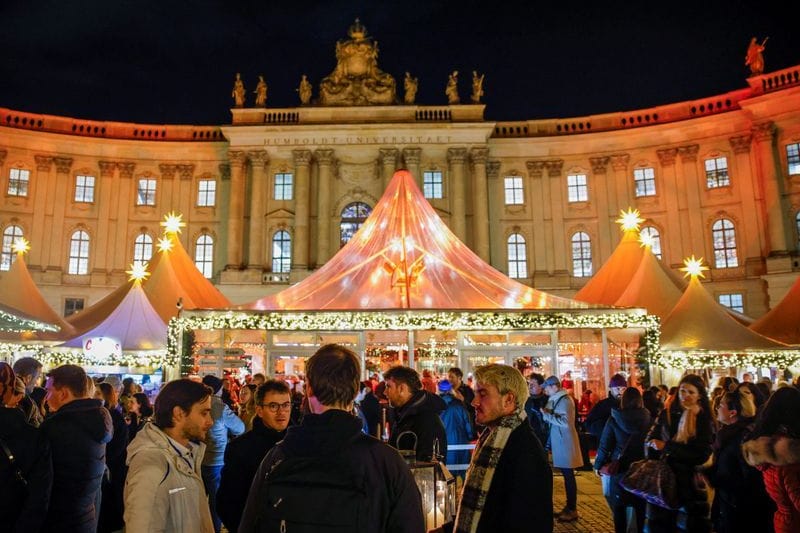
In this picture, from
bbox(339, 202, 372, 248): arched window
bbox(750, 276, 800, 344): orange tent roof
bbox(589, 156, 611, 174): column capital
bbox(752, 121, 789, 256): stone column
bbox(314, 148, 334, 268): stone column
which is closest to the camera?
bbox(750, 276, 800, 344): orange tent roof

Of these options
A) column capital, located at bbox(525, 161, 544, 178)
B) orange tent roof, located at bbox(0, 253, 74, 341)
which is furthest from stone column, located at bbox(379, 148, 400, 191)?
orange tent roof, located at bbox(0, 253, 74, 341)

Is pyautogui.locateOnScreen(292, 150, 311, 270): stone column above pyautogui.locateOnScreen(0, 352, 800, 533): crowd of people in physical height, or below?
above

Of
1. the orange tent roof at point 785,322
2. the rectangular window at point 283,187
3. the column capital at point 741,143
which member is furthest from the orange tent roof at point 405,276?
the column capital at point 741,143

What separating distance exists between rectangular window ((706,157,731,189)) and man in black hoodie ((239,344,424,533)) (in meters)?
34.4

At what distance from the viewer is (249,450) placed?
438cm

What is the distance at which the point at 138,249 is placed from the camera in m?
34.7

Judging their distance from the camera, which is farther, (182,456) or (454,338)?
(454,338)

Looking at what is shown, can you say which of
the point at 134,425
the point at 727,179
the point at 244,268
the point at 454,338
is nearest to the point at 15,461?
the point at 134,425

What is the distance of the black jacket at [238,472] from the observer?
166 inches

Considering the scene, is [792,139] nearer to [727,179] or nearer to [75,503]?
[727,179]

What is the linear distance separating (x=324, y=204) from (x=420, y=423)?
28673 mm

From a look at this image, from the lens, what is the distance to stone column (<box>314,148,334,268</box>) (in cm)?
3303

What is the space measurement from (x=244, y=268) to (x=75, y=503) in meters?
29.5

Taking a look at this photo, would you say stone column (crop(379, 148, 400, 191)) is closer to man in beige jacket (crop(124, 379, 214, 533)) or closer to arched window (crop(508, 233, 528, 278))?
arched window (crop(508, 233, 528, 278))
